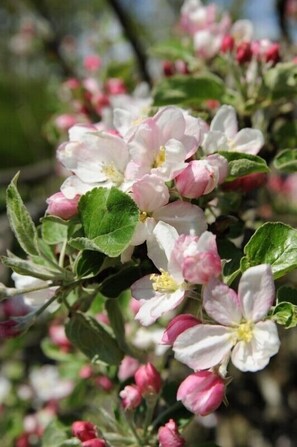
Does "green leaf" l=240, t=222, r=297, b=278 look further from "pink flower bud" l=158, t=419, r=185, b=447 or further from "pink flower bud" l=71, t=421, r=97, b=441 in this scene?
"pink flower bud" l=71, t=421, r=97, b=441

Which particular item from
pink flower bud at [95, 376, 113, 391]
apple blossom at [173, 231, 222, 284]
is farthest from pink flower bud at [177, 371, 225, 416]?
pink flower bud at [95, 376, 113, 391]

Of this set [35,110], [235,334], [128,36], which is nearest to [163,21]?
[128,36]

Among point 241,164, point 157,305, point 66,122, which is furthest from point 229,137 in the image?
point 66,122

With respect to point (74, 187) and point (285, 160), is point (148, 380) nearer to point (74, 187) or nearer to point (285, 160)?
point (74, 187)

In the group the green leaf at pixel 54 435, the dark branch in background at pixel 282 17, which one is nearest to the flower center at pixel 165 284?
the green leaf at pixel 54 435

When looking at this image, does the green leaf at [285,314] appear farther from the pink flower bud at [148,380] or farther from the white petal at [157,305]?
the pink flower bud at [148,380]
